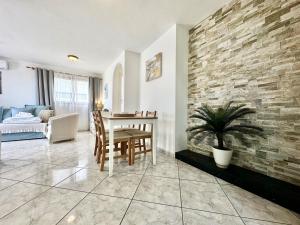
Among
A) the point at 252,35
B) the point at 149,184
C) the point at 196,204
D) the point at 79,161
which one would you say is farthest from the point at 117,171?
the point at 252,35

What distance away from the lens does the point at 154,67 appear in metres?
3.36

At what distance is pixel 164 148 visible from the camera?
2977 millimetres

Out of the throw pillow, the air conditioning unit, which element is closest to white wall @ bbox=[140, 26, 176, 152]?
the throw pillow

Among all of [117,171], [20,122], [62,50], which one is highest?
[62,50]

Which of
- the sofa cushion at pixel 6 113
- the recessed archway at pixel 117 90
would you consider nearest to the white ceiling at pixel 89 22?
the recessed archway at pixel 117 90

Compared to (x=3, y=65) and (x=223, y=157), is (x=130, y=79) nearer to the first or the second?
(x=223, y=157)

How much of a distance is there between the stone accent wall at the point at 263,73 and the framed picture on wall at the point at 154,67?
1.07m

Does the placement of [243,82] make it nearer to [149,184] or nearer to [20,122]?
[149,184]

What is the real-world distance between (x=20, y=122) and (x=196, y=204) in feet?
15.6

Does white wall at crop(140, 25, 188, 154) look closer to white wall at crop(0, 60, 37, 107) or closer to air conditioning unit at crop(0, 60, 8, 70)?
white wall at crop(0, 60, 37, 107)

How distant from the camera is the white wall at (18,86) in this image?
466cm

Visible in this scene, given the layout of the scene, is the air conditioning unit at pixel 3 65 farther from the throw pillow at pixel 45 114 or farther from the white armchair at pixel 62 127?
the white armchair at pixel 62 127

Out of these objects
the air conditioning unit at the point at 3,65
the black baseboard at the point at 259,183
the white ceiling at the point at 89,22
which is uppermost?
the white ceiling at the point at 89,22

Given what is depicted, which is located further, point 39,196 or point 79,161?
point 79,161
